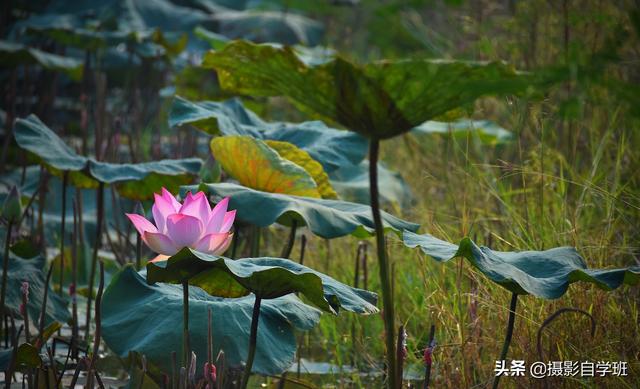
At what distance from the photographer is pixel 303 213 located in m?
1.75

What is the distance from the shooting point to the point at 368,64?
1251 millimetres

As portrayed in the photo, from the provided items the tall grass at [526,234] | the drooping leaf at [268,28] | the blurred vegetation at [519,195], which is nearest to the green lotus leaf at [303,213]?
the blurred vegetation at [519,195]

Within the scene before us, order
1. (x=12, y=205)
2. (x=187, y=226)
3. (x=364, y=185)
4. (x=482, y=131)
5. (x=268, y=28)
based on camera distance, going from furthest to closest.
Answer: (x=268, y=28), (x=482, y=131), (x=364, y=185), (x=12, y=205), (x=187, y=226)

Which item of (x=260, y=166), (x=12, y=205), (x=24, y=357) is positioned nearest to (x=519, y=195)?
(x=260, y=166)

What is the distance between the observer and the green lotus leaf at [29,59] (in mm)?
4574

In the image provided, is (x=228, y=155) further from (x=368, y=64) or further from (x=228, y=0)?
(x=228, y=0)

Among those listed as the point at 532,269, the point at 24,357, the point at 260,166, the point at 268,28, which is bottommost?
the point at 24,357

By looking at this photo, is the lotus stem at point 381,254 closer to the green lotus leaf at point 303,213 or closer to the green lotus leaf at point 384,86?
the green lotus leaf at point 384,86

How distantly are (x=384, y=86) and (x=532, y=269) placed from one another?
1.82 feet

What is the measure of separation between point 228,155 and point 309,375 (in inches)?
25.0

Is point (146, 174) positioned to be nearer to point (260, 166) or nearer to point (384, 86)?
point (260, 166)

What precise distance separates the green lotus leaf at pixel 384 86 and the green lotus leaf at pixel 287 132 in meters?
1.00

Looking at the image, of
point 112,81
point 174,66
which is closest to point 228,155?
point 174,66

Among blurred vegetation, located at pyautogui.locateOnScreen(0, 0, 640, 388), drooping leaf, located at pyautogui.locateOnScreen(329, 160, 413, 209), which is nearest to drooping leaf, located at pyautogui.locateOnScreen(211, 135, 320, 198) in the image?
blurred vegetation, located at pyautogui.locateOnScreen(0, 0, 640, 388)
